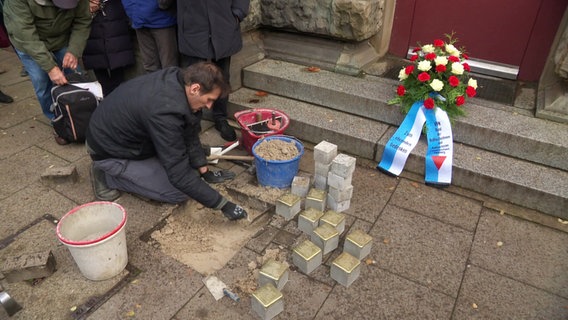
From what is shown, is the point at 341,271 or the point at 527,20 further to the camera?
the point at 527,20

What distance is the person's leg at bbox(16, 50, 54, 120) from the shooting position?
3961 mm

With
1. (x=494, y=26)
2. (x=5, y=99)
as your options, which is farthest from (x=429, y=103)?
(x=5, y=99)

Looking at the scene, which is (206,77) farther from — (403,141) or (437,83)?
(437,83)

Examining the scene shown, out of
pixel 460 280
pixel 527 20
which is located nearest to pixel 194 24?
pixel 460 280

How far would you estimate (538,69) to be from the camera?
14.3 feet

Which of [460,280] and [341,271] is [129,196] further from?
[460,280]

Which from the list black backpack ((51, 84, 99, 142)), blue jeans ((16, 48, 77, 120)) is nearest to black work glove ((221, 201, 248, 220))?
black backpack ((51, 84, 99, 142))

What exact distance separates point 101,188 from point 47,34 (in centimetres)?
168

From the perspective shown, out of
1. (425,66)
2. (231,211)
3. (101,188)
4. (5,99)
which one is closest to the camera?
(231,211)

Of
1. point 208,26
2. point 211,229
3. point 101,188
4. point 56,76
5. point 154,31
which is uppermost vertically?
point 208,26

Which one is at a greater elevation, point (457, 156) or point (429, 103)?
point (429, 103)

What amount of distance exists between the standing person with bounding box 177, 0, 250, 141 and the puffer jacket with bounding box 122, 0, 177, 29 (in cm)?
25

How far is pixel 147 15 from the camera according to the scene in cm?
390

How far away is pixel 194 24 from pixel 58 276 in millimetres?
2492
